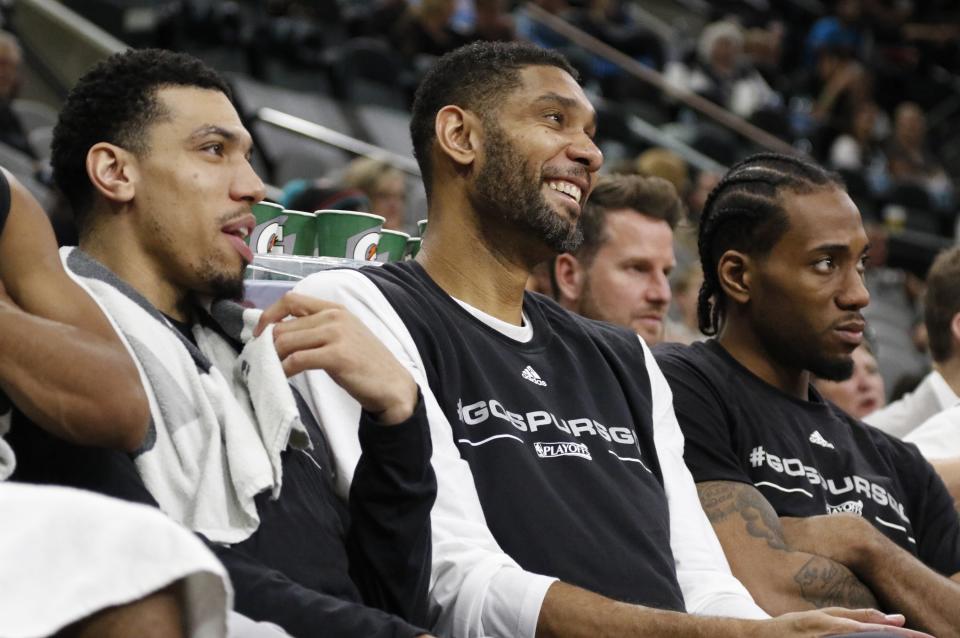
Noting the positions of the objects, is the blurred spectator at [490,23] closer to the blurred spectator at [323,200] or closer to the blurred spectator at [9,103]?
the blurred spectator at [9,103]

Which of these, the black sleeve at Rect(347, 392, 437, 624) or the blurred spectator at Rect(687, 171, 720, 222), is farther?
the blurred spectator at Rect(687, 171, 720, 222)

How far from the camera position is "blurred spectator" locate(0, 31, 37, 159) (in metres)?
5.72

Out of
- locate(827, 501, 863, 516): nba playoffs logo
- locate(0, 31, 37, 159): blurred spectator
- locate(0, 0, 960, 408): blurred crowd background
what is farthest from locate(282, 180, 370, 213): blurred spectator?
locate(0, 31, 37, 159): blurred spectator

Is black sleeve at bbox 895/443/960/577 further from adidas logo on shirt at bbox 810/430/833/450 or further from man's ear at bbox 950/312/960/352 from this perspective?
man's ear at bbox 950/312/960/352

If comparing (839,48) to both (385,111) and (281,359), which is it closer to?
(385,111)

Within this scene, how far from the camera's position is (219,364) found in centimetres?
210

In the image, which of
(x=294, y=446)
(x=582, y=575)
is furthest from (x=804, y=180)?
(x=294, y=446)

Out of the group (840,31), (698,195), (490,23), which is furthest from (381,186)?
(840,31)

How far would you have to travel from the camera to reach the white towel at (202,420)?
1.84 metres

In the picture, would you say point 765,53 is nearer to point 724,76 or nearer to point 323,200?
point 724,76

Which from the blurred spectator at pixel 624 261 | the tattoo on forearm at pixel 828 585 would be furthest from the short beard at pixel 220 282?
the blurred spectator at pixel 624 261

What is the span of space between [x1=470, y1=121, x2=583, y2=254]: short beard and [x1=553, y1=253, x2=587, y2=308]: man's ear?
1.01 meters

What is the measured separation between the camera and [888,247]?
8727mm

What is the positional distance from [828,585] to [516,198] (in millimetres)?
845
